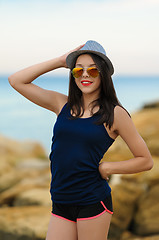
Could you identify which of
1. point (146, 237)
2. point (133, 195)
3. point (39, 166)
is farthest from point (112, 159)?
point (39, 166)

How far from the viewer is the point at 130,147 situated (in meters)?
3.37

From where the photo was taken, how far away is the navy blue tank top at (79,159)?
3.27 metres

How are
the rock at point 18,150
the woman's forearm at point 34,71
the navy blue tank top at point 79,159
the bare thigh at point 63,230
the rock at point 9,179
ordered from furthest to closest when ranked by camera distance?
1. the rock at point 18,150
2. the rock at point 9,179
3. the woman's forearm at point 34,71
4. the bare thigh at point 63,230
5. the navy blue tank top at point 79,159

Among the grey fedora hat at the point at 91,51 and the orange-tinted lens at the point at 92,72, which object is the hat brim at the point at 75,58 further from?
the orange-tinted lens at the point at 92,72

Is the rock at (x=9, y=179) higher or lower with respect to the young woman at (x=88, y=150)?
lower

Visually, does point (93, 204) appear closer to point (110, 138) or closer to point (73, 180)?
point (73, 180)

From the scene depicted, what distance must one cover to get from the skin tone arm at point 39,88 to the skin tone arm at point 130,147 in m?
0.58

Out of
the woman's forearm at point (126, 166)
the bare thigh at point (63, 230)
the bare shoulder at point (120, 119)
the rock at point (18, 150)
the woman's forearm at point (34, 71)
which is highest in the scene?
the woman's forearm at point (34, 71)

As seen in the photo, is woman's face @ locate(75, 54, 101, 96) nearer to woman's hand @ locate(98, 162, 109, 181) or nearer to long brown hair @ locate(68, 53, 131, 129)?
long brown hair @ locate(68, 53, 131, 129)

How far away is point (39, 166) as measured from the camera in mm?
11438

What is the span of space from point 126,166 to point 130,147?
0.16 meters

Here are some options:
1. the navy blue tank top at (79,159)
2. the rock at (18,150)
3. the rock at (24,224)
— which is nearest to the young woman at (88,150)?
the navy blue tank top at (79,159)

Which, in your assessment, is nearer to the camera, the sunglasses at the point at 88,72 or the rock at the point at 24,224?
the sunglasses at the point at 88,72

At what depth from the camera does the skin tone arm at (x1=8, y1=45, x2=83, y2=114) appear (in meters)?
3.60
